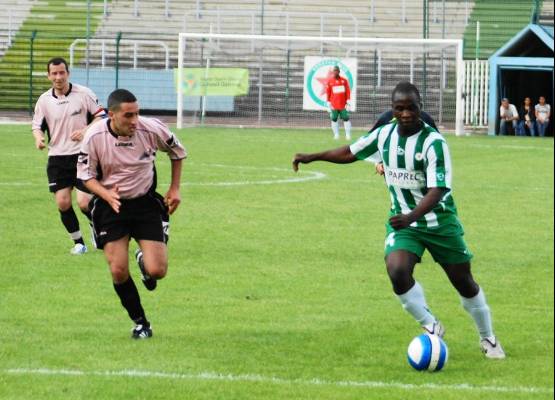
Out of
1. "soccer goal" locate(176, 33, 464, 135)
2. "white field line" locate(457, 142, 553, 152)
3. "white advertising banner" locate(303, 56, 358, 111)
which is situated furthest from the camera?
"white advertising banner" locate(303, 56, 358, 111)

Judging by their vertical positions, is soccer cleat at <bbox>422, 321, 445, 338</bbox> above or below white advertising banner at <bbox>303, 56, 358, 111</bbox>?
below

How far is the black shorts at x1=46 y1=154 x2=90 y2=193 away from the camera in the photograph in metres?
14.6

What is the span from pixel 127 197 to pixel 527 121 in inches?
1198

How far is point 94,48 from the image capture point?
45.7 m

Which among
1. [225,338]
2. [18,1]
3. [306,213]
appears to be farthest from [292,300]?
[18,1]

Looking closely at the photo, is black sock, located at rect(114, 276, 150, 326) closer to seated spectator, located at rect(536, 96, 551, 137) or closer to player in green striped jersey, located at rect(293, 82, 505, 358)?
player in green striped jersey, located at rect(293, 82, 505, 358)

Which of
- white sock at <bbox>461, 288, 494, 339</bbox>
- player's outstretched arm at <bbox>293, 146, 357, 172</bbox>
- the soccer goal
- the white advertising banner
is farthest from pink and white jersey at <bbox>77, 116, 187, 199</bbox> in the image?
the white advertising banner

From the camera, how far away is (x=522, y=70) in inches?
1624

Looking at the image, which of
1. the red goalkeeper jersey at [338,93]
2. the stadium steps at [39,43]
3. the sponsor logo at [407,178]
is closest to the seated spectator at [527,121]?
the red goalkeeper jersey at [338,93]

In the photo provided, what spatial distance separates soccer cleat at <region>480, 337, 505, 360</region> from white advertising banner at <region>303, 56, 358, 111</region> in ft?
106

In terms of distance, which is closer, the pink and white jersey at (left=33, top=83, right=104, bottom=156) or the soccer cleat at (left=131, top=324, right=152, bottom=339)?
the soccer cleat at (left=131, top=324, right=152, bottom=339)

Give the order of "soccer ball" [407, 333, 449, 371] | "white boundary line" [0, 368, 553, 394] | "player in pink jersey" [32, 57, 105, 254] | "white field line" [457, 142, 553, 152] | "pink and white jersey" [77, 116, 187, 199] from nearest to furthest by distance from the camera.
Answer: "white boundary line" [0, 368, 553, 394] → "soccer ball" [407, 333, 449, 371] → "pink and white jersey" [77, 116, 187, 199] → "player in pink jersey" [32, 57, 105, 254] → "white field line" [457, 142, 553, 152]

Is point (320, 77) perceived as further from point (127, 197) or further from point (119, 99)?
point (119, 99)

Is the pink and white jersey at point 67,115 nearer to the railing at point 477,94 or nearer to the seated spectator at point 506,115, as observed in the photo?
the seated spectator at point 506,115
